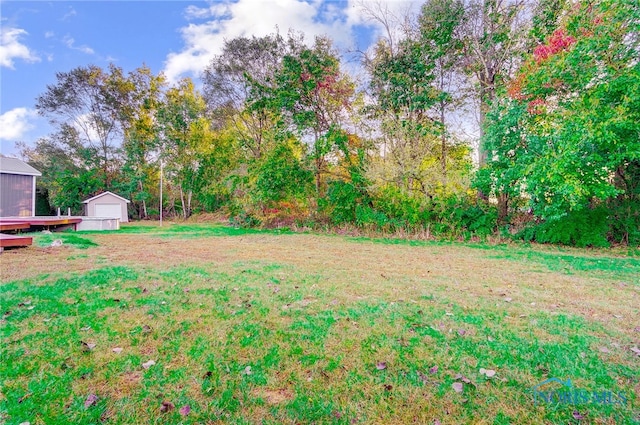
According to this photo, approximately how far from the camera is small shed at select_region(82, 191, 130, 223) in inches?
729

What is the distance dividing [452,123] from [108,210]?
20184mm

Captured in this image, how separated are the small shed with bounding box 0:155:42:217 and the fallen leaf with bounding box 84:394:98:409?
1736cm

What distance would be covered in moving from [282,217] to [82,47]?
9892 mm

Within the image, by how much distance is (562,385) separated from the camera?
72.1 inches

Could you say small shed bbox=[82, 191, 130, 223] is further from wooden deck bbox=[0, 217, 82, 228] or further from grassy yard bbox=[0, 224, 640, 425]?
grassy yard bbox=[0, 224, 640, 425]

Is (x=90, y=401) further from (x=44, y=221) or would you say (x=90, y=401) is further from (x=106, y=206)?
(x=106, y=206)

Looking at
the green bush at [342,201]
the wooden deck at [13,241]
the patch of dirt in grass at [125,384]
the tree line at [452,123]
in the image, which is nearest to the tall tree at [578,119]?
the tree line at [452,123]

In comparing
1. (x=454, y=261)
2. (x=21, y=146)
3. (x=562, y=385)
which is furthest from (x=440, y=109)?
(x=21, y=146)

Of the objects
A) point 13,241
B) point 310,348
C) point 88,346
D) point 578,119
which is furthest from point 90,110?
point 578,119

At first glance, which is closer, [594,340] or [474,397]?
[474,397]

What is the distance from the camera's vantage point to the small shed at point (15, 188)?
13.5 m

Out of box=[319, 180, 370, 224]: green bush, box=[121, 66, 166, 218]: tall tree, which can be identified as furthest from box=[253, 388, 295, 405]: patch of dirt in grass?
box=[121, 66, 166, 218]: tall tree

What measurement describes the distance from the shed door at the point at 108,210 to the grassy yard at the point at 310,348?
16.8 metres

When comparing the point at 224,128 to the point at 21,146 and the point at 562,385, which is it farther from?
the point at 562,385
